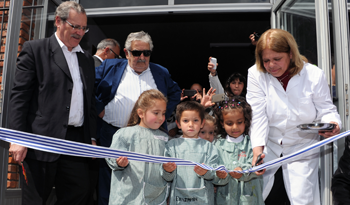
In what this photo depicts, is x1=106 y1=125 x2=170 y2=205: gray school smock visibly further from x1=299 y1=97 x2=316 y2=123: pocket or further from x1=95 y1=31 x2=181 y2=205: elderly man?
x1=299 y1=97 x2=316 y2=123: pocket

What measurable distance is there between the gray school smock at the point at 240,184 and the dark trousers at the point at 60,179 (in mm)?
1191

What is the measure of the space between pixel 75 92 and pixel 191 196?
→ 1303mm

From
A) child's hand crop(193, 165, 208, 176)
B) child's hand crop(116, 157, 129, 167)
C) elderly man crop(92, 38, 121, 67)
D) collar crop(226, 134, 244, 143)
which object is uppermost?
elderly man crop(92, 38, 121, 67)

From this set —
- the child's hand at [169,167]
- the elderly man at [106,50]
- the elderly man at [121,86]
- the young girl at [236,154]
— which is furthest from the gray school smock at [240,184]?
the elderly man at [106,50]

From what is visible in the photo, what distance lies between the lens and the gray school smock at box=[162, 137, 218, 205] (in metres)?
2.68

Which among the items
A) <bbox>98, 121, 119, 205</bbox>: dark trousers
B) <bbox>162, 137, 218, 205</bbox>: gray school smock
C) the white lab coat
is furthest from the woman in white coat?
<bbox>98, 121, 119, 205</bbox>: dark trousers

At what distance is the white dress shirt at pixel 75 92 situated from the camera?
8.83ft

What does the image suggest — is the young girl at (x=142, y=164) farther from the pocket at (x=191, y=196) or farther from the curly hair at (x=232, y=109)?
the curly hair at (x=232, y=109)

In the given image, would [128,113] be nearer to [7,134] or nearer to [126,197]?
[126,197]

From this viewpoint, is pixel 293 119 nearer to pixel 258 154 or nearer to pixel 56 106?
pixel 258 154

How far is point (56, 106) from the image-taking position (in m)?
2.56

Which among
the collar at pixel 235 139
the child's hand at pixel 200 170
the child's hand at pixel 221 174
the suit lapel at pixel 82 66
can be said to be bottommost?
the child's hand at pixel 221 174

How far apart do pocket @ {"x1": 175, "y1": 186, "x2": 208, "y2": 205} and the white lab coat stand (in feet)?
1.90

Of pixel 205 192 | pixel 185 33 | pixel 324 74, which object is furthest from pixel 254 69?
pixel 185 33
